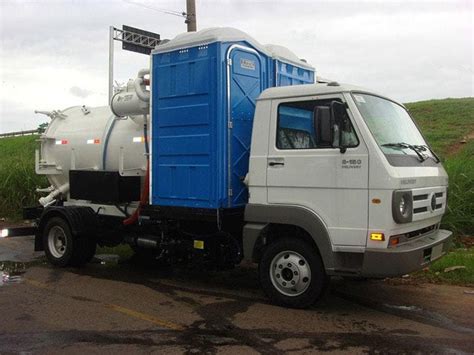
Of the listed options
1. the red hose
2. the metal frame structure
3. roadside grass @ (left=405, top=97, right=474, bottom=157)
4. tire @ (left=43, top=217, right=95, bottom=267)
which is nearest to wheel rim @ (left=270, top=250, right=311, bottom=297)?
the red hose

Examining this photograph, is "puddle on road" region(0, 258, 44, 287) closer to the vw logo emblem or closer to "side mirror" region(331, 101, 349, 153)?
"side mirror" region(331, 101, 349, 153)

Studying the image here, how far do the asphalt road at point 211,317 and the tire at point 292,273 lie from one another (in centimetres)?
16

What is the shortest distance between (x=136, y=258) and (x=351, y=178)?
5.01 meters

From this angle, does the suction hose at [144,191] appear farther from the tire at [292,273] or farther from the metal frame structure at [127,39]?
the metal frame structure at [127,39]

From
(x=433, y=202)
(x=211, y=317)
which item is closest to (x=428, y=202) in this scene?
(x=433, y=202)

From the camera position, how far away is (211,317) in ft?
19.3

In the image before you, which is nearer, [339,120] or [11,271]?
[339,120]

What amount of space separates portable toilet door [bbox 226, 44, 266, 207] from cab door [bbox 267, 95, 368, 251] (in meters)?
0.59

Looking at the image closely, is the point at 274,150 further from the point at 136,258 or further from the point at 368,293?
the point at 136,258

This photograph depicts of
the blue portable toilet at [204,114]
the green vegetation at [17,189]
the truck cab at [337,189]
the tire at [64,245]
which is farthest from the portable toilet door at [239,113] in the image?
the green vegetation at [17,189]

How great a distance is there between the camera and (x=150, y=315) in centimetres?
596

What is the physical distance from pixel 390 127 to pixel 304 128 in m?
0.99

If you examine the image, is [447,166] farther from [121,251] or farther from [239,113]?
[121,251]

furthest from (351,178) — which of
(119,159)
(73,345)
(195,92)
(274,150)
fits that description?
(119,159)
